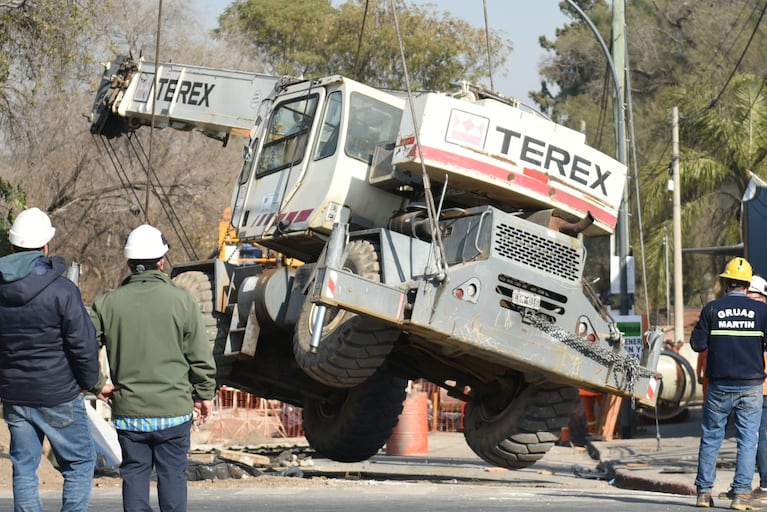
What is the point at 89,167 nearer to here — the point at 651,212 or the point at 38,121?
the point at 38,121

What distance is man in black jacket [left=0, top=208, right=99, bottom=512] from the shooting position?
673 cm

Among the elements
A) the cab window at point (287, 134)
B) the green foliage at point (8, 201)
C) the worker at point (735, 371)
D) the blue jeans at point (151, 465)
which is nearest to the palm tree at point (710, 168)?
the green foliage at point (8, 201)

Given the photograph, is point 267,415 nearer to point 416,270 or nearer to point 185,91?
point 185,91

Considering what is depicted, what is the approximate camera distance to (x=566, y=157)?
40.9 ft

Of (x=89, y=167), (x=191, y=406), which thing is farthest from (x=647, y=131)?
(x=191, y=406)

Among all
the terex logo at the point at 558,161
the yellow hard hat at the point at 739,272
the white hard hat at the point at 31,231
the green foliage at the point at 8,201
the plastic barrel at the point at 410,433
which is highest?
the terex logo at the point at 558,161

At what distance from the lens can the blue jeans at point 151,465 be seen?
22.1 ft

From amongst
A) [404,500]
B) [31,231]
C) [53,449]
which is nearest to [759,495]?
[404,500]

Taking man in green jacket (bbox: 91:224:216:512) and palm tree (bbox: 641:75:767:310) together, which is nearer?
man in green jacket (bbox: 91:224:216:512)

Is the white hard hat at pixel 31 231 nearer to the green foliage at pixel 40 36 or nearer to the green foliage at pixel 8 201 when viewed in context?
the green foliage at pixel 40 36

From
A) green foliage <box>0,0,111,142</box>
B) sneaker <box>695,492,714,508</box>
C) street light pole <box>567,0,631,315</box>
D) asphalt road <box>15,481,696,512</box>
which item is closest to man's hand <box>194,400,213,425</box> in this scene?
asphalt road <box>15,481,696,512</box>

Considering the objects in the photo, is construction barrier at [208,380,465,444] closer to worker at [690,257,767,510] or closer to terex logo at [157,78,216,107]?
terex logo at [157,78,216,107]

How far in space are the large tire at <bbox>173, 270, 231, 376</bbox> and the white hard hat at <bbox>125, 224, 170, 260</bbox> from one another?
6.57 metres

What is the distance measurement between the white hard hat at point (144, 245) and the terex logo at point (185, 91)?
9.13 meters
